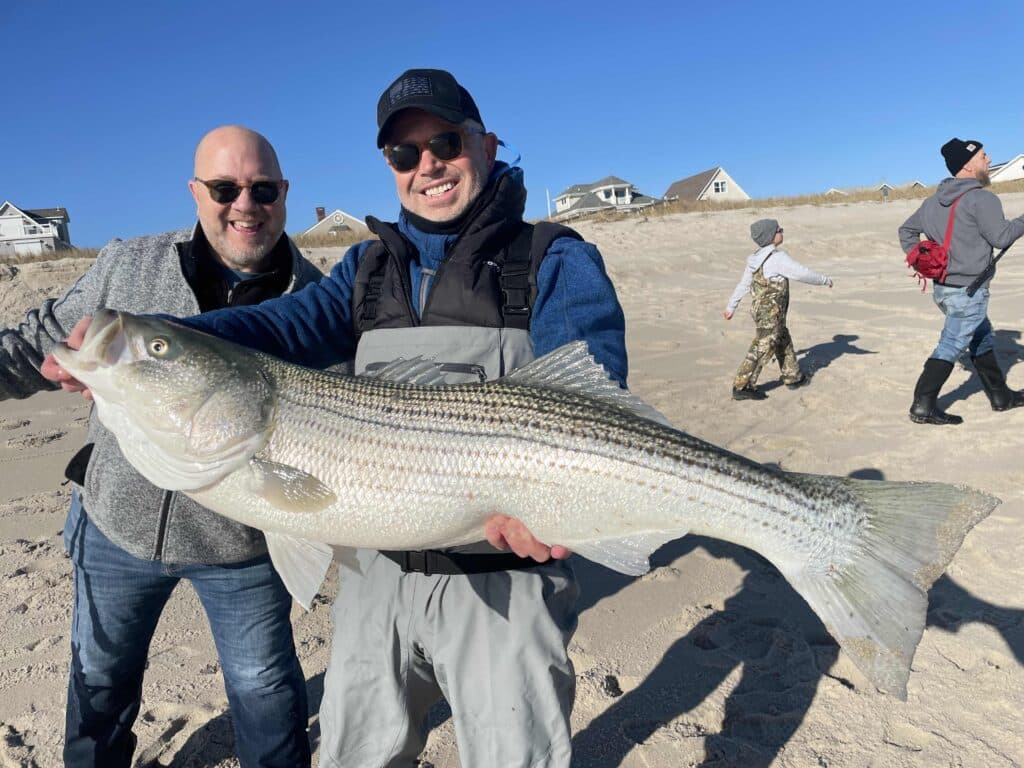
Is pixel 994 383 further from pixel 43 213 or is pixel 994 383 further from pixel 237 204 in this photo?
pixel 43 213

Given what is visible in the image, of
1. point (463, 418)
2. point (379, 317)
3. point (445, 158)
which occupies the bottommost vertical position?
point (463, 418)

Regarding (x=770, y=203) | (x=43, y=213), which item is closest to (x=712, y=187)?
(x=770, y=203)

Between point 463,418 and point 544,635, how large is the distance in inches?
32.8

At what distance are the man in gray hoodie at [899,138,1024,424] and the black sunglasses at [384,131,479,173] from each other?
7.00 m

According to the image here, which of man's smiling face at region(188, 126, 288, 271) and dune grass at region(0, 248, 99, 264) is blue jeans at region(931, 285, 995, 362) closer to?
man's smiling face at region(188, 126, 288, 271)

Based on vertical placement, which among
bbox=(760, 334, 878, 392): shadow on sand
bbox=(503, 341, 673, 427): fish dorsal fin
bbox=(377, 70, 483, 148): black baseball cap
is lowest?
bbox=(760, 334, 878, 392): shadow on sand

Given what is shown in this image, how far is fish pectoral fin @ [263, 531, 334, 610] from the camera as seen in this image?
2461mm

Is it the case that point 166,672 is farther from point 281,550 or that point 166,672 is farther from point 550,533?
point 550,533

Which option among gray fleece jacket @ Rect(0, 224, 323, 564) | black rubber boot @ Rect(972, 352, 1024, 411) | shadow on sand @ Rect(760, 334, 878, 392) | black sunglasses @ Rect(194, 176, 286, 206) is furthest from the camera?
shadow on sand @ Rect(760, 334, 878, 392)

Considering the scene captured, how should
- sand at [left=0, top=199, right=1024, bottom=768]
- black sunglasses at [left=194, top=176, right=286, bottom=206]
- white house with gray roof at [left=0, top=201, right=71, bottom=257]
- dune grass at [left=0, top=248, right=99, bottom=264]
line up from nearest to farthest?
black sunglasses at [left=194, top=176, right=286, bottom=206]
sand at [left=0, top=199, right=1024, bottom=768]
dune grass at [left=0, top=248, right=99, bottom=264]
white house with gray roof at [left=0, top=201, right=71, bottom=257]

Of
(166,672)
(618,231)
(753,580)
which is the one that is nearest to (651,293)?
(618,231)

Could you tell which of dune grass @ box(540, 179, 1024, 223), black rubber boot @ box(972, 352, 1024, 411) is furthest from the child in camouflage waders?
dune grass @ box(540, 179, 1024, 223)

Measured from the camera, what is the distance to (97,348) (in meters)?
2.26

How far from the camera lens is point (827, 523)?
2404mm
